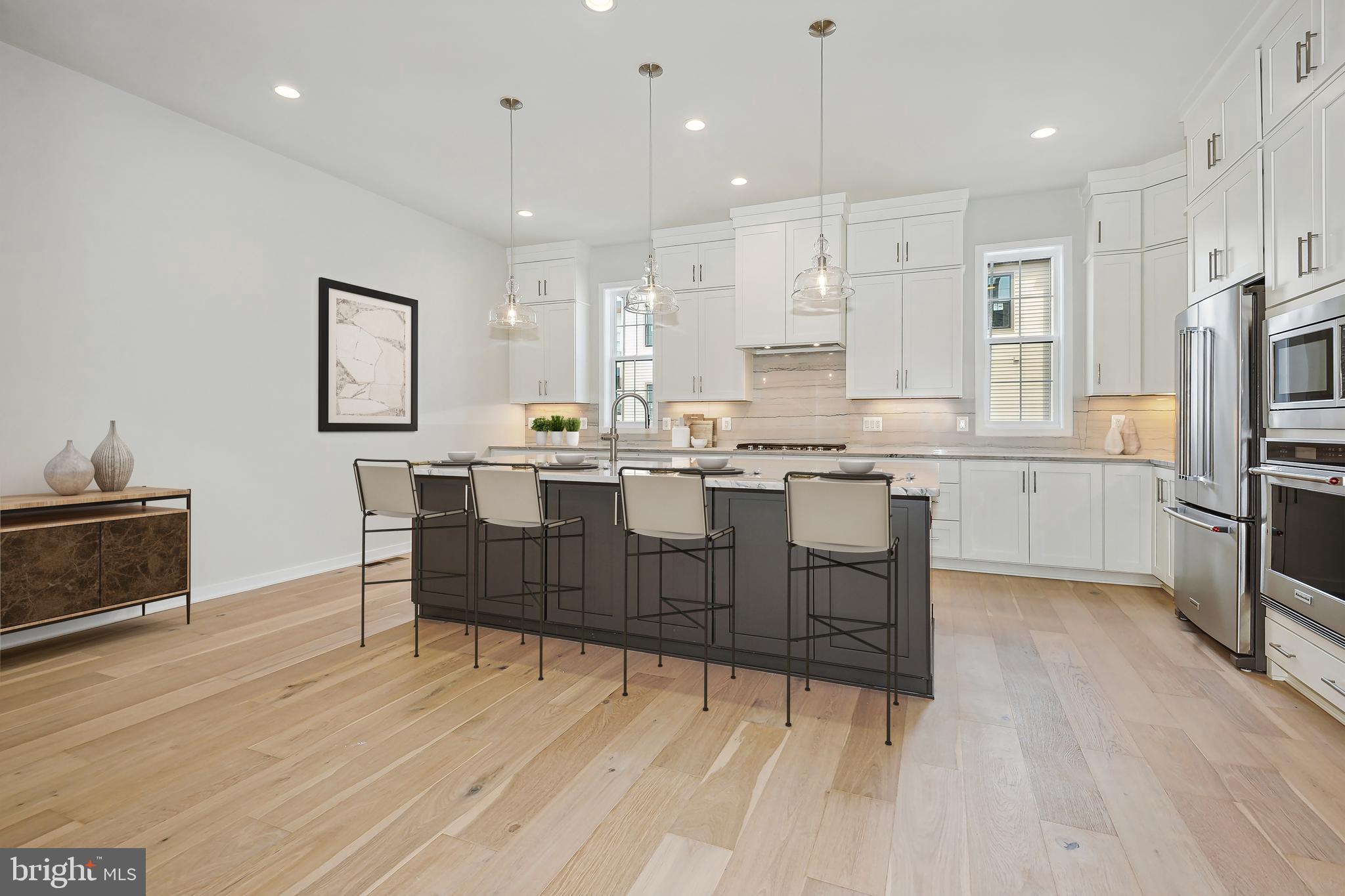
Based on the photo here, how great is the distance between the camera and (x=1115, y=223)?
4.53m

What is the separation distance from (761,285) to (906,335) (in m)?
1.22

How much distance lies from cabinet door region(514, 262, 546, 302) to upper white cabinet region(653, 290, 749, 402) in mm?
1338

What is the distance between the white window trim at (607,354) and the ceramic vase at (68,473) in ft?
12.8

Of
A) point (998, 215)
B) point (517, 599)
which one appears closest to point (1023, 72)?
point (998, 215)

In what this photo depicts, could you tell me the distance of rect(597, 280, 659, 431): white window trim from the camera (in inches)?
252

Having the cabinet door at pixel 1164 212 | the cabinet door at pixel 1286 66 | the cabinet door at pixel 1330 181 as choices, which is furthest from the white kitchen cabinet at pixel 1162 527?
the cabinet door at pixel 1286 66

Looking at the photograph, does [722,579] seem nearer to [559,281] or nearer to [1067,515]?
[1067,515]

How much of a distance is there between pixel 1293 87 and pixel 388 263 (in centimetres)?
540

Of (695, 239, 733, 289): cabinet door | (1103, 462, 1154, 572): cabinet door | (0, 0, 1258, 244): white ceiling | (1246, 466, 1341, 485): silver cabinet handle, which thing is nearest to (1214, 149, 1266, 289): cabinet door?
(0, 0, 1258, 244): white ceiling

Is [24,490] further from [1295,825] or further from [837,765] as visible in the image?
[1295,825]

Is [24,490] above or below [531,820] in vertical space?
above

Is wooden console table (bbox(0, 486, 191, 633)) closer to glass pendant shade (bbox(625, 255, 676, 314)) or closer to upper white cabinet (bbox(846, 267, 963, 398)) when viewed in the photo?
glass pendant shade (bbox(625, 255, 676, 314))

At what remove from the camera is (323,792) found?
76.0 inches

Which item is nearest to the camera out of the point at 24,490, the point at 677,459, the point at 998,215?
the point at 24,490
